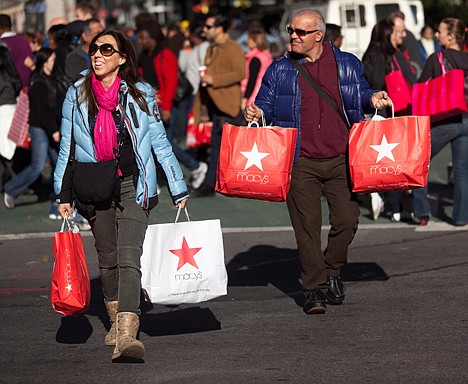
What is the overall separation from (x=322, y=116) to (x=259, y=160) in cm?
53

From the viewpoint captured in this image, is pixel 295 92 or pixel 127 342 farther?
pixel 295 92

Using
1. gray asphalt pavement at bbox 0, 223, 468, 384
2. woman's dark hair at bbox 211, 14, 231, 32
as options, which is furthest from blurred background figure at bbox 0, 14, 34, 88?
gray asphalt pavement at bbox 0, 223, 468, 384

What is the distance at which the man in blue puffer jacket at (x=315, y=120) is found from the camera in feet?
25.5

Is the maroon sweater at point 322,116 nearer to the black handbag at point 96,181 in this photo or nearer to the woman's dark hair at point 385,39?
the black handbag at point 96,181

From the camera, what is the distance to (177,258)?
6828mm

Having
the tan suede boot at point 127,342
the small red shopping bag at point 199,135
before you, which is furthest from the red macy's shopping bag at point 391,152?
the small red shopping bag at point 199,135

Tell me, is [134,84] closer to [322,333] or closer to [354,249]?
[322,333]

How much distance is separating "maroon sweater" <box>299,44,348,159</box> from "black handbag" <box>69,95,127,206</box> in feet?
4.99

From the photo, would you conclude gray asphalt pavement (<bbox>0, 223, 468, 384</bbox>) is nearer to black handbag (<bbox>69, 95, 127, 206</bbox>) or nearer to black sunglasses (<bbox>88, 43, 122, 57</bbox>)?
black handbag (<bbox>69, 95, 127, 206</bbox>)

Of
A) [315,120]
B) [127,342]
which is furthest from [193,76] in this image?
[127,342]

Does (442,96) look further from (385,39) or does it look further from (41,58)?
(41,58)

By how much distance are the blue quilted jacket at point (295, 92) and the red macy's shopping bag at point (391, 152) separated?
0.68 ft

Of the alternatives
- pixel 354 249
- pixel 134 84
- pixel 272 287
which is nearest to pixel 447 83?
pixel 354 249

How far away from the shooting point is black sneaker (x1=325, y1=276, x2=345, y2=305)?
26.5 feet
